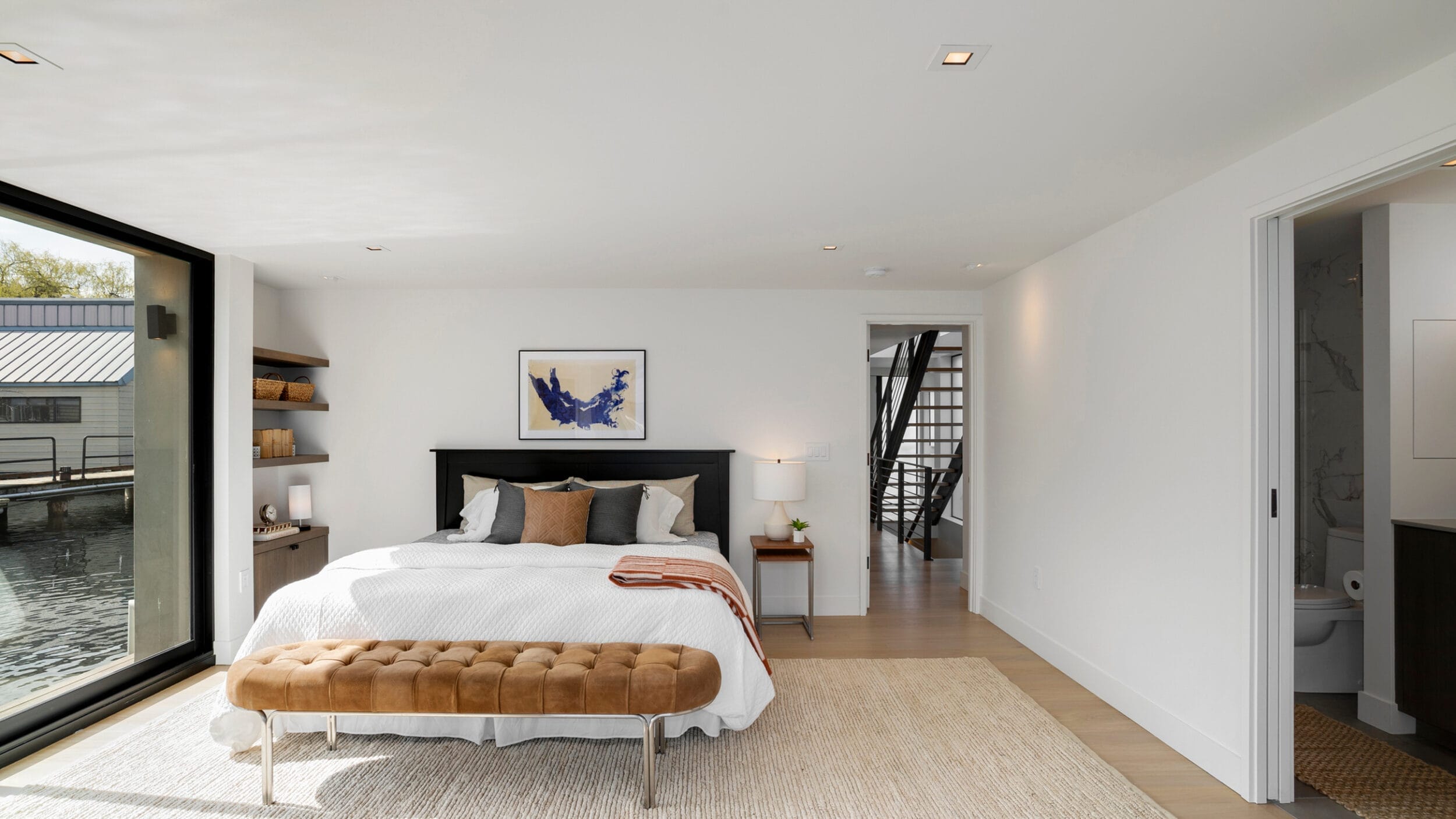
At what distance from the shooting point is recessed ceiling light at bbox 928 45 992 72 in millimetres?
1905

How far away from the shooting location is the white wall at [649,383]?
5.24 m

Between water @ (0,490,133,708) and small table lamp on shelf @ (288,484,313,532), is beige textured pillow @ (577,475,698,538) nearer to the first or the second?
small table lamp on shelf @ (288,484,313,532)

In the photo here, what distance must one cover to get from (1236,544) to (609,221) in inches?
115

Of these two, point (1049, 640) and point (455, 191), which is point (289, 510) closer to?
point (455, 191)

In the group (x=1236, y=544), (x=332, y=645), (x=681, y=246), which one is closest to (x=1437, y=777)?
(x=1236, y=544)

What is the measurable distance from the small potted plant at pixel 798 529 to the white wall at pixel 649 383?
8.2 inches

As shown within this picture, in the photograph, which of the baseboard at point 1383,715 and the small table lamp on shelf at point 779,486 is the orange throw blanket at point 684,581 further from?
the baseboard at point 1383,715

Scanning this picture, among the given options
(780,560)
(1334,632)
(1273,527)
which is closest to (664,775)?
(780,560)

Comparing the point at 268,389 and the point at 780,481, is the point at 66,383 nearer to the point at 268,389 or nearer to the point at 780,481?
the point at 268,389

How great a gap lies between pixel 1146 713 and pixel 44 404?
5.00m

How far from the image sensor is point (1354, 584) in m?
3.73

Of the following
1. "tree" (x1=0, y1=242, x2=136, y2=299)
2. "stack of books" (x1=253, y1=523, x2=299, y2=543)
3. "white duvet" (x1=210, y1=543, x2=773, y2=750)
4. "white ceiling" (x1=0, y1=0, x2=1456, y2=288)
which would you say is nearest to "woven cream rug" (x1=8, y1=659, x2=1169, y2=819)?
"white duvet" (x1=210, y1=543, x2=773, y2=750)

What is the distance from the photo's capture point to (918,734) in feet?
10.7

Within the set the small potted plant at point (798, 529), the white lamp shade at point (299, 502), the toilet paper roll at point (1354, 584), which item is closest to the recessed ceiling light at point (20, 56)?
the white lamp shade at point (299, 502)
